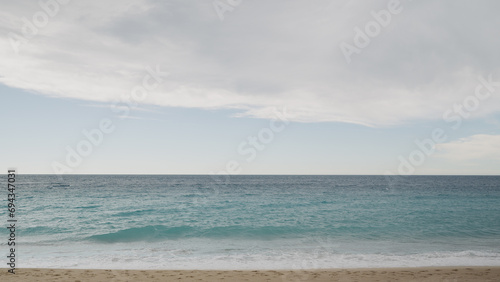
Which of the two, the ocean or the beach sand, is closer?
the beach sand

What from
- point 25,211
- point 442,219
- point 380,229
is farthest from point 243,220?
point 25,211

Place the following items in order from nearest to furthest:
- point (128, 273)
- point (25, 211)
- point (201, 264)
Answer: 1. point (128, 273)
2. point (201, 264)
3. point (25, 211)

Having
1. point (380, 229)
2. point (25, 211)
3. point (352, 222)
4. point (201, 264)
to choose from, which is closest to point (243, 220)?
point (352, 222)

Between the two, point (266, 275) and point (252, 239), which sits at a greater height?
point (266, 275)

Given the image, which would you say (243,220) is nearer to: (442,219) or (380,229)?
(380,229)

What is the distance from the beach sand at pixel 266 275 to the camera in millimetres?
10203

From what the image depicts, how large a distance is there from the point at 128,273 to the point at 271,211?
19660mm

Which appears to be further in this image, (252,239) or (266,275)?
(252,239)

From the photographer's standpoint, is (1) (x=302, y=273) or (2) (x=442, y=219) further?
(2) (x=442, y=219)

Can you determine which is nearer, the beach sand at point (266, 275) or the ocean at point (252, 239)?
the beach sand at point (266, 275)

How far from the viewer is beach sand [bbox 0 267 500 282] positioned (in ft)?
33.5

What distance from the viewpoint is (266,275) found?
35.3ft

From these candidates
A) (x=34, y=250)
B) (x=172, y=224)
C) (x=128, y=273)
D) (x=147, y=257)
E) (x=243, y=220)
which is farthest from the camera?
(x=243, y=220)

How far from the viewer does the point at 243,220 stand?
2420 cm
